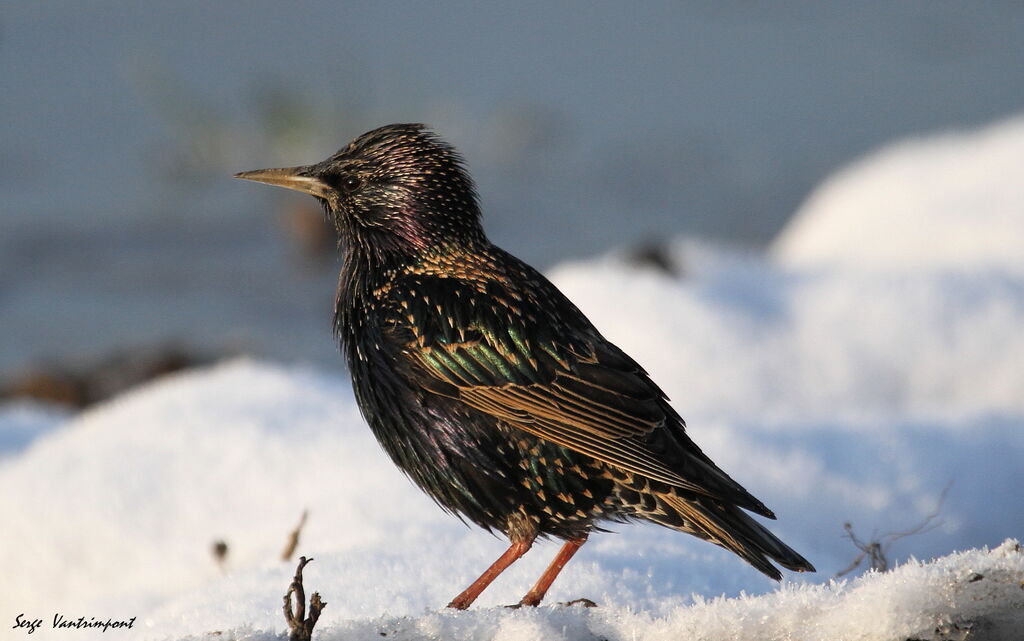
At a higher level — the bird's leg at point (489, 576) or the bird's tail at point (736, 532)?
the bird's tail at point (736, 532)

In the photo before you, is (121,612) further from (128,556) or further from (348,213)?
(348,213)

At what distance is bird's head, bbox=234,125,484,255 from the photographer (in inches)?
148

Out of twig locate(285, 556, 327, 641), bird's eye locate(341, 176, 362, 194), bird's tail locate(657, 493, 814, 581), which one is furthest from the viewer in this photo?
bird's eye locate(341, 176, 362, 194)

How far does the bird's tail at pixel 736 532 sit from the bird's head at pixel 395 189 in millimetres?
955

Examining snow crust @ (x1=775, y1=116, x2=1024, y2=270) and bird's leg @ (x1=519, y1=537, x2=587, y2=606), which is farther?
snow crust @ (x1=775, y1=116, x2=1024, y2=270)

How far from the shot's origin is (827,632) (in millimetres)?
2398

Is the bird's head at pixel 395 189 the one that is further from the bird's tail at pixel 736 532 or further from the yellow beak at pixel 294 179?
the bird's tail at pixel 736 532

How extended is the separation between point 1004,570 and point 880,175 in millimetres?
7070

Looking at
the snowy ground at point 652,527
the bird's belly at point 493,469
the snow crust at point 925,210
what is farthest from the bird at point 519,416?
the snow crust at point 925,210

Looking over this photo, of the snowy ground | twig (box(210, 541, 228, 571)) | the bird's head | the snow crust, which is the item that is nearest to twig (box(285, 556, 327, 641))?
the snowy ground

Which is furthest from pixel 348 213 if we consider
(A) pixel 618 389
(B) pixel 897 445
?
(B) pixel 897 445

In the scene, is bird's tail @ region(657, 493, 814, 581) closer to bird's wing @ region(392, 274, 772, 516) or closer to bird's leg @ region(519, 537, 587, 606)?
bird's wing @ region(392, 274, 772, 516)

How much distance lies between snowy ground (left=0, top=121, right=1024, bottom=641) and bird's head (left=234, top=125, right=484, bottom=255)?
847mm

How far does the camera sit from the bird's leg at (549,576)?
3.26 meters
